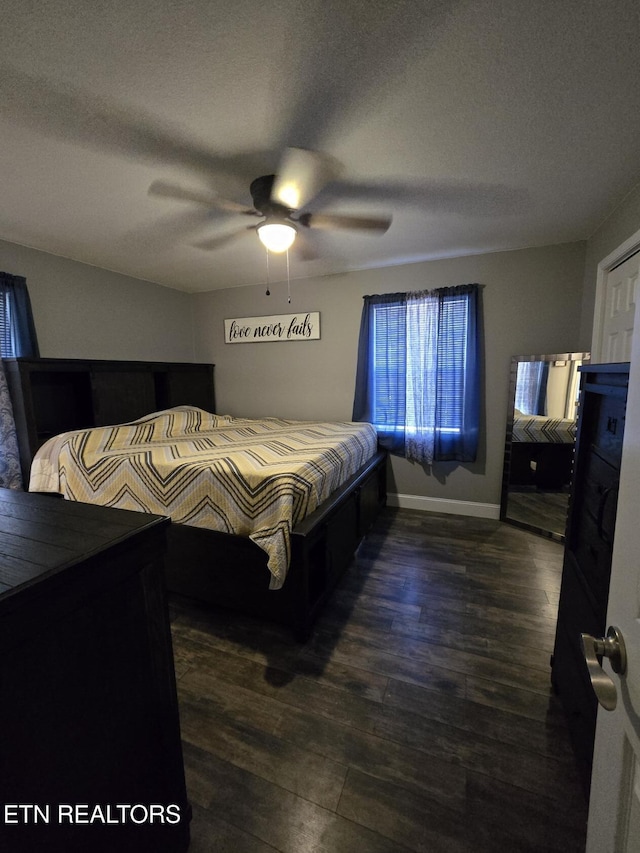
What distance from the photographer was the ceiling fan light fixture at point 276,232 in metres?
1.96

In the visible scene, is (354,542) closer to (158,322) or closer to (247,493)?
(247,493)

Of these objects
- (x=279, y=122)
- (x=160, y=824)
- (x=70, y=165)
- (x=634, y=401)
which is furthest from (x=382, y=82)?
(x=160, y=824)

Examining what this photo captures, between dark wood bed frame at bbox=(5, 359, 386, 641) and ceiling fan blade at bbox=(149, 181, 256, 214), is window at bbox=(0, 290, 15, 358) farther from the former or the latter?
ceiling fan blade at bbox=(149, 181, 256, 214)

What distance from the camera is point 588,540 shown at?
124 cm

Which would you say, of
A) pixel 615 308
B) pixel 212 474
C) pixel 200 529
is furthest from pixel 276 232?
pixel 615 308

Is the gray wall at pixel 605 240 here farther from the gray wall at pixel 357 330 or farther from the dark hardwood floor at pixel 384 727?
the dark hardwood floor at pixel 384 727

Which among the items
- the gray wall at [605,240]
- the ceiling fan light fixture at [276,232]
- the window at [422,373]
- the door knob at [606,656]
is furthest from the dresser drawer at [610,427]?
the window at [422,373]

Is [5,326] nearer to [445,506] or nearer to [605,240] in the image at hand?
[445,506]

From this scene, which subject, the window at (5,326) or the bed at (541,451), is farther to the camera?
the bed at (541,451)

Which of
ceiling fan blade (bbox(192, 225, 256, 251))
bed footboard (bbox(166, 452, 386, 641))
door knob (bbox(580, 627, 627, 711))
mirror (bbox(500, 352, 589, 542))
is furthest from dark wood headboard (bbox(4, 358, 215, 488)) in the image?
mirror (bbox(500, 352, 589, 542))

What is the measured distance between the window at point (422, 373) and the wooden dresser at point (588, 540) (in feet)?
6.36

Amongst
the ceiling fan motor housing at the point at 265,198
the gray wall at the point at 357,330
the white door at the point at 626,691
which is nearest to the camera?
the white door at the point at 626,691

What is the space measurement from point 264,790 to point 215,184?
109 inches

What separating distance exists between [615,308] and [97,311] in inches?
173
